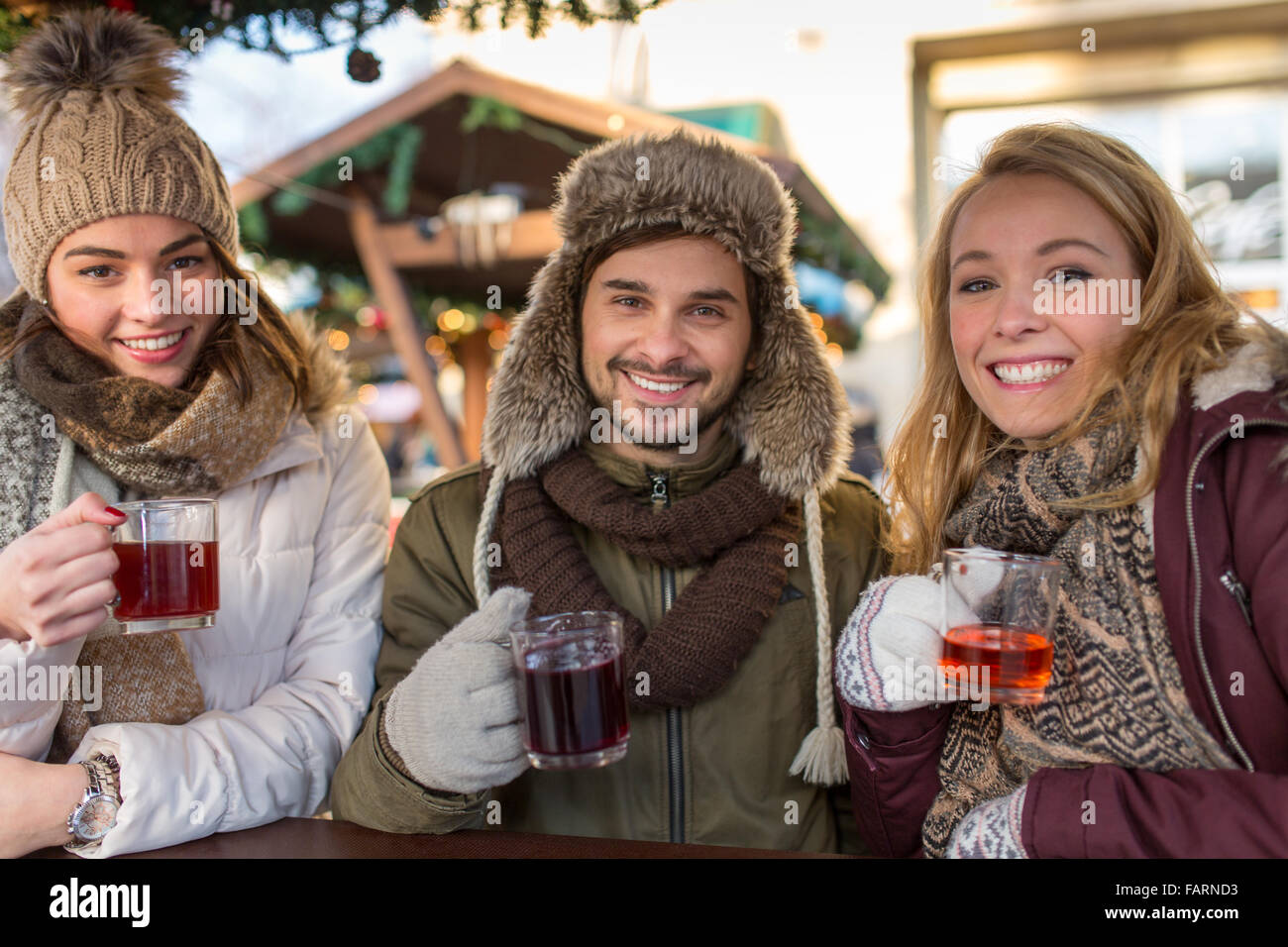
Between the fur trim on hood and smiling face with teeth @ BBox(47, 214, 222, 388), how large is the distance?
69cm

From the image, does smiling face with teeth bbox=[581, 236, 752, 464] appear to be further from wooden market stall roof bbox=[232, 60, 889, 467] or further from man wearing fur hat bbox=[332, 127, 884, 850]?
wooden market stall roof bbox=[232, 60, 889, 467]

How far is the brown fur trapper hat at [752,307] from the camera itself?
210 cm

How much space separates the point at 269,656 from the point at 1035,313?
5.48 ft

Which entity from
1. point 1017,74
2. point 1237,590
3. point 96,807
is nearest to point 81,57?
point 96,807

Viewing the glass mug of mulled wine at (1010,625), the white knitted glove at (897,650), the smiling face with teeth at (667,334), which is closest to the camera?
the glass mug of mulled wine at (1010,625)

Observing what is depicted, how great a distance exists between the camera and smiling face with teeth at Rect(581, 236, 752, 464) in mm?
2051

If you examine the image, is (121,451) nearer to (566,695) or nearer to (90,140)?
(90,140)

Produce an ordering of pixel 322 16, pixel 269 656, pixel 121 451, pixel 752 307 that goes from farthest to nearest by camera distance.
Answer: pixel 752 307
pixel 322 16
pixel 269 656
pixel 121 451

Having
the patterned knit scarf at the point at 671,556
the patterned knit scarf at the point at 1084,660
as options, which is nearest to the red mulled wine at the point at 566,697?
the patterned knit scarf at the point at 671,556

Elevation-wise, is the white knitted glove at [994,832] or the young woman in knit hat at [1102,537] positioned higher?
the young woman in knit hat at [1102,537]

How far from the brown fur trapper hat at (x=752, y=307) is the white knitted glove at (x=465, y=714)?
426mm

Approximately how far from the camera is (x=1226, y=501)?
139 centimetres

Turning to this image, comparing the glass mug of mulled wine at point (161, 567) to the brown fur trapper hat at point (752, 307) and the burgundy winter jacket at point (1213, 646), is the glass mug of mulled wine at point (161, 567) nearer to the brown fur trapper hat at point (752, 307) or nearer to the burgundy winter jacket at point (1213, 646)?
the brown fur trapper hat at point (752, 307)

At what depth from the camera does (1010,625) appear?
1395 millimetres
